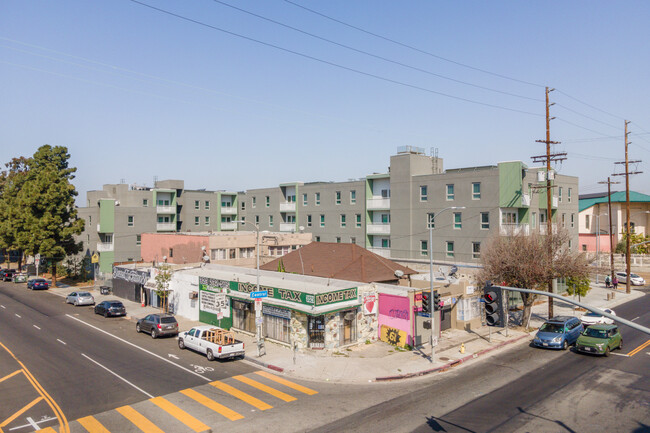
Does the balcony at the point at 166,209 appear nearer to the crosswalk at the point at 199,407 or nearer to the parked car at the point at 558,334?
the crosswalk at the point at 199,407

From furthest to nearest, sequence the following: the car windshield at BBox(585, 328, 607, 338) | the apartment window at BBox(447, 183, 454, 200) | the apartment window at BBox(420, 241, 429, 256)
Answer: the apartment window at BBox(420, 241, 429, 256)
the apartment window at BBox(447, 183, 454, 200)
the car windshield at BBox(585, 328, 607, 338)

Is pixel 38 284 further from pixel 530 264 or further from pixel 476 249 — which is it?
pixel 530 264

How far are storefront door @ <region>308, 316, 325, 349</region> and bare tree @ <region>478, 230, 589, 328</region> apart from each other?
13.6 m

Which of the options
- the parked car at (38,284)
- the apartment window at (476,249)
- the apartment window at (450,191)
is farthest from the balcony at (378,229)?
the parked car at (38,284)

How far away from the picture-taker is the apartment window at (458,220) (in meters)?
46.9

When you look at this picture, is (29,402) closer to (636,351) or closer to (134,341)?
(134,341)

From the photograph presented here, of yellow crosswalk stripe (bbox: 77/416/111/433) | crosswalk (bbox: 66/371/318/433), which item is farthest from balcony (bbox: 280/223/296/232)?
yellow crosswalk stripe (bbox: 77/416/111/433)

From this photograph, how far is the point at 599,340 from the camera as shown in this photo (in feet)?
86.8

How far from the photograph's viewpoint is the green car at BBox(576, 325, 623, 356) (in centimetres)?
2598

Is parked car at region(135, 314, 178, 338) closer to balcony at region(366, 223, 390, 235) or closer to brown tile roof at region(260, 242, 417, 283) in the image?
brown tile roof at region(260, 242, 417, 283)

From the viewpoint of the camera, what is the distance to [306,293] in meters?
26.4

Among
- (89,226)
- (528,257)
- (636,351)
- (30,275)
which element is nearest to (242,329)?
(528,257)

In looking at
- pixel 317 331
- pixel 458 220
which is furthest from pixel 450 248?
pixel 317 331

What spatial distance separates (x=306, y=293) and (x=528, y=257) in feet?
54.9
